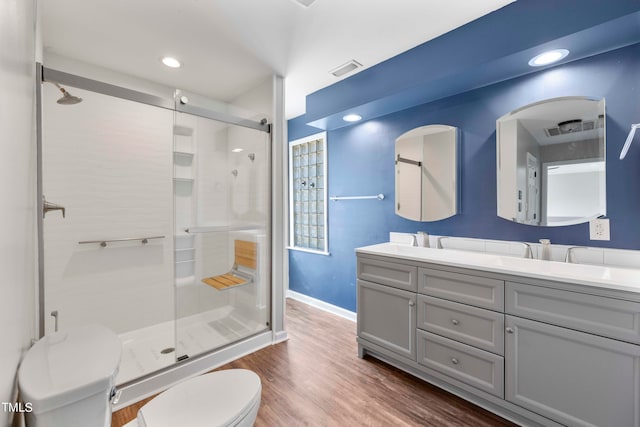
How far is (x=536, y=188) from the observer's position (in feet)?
6.26

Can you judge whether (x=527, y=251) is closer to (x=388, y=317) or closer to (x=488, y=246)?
(x=488, y=246)

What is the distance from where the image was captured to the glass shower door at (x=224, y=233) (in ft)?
8.05

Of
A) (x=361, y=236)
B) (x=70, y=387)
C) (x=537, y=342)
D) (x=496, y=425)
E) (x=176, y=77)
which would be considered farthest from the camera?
(x=361, y=236)

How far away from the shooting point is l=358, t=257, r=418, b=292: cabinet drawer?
1953 mm

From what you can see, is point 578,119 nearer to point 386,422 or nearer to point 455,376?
point 455,376

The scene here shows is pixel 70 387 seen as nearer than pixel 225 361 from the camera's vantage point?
Yes

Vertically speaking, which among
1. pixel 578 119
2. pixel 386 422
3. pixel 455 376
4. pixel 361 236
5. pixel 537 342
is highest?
pixel 578 119

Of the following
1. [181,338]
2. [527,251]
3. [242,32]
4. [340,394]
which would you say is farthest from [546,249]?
[181,338]

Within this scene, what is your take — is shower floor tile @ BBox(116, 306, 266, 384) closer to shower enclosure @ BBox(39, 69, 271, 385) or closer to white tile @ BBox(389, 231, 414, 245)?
shower enclosure @ BBox(39, 69, 271, 385)

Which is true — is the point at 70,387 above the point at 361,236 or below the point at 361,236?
below

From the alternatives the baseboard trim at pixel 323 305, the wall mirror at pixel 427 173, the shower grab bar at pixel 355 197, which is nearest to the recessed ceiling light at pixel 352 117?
the wall mirror at pixel 427 173

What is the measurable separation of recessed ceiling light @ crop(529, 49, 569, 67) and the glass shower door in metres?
2.03

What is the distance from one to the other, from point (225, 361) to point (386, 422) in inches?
51.1

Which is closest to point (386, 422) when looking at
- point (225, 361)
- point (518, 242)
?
point (225, 361)
